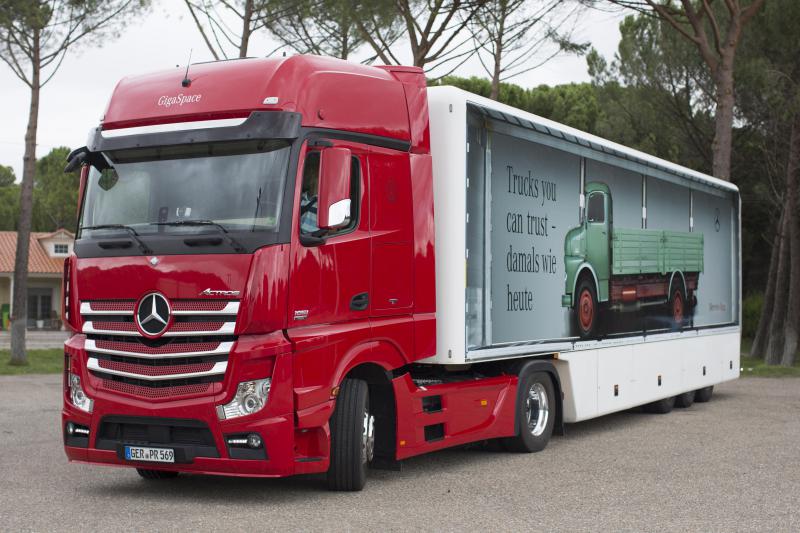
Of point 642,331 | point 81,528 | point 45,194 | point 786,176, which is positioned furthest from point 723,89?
point 45,194

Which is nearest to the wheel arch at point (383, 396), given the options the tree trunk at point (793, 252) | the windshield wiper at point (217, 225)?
the windshield wiper at point (217, 225)

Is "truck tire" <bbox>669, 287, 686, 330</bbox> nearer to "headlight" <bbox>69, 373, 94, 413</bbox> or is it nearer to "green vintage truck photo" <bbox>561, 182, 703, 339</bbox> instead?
"green vintage truck photo" <bbox>561, 182, 703, 339</bbox>

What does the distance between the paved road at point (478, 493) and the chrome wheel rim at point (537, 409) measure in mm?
257

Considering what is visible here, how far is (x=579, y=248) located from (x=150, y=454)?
5.35 m

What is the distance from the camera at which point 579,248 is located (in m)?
11.4

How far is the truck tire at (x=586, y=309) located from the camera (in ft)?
37.4

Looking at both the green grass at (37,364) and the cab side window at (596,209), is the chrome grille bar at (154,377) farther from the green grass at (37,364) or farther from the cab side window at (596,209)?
the green grass at (37,364)

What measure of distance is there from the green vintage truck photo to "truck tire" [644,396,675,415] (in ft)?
3.26

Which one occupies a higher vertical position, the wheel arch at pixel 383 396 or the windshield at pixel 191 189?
the windshield at pixel 191 189

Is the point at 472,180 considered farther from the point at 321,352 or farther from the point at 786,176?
→ the point at 786,176

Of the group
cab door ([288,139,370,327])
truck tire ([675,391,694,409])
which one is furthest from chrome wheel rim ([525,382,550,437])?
truck tire ([675,391,694,409])

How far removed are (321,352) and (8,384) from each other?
519 inches

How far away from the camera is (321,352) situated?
7.70m

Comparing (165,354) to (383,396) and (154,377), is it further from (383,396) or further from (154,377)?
(383,396)
